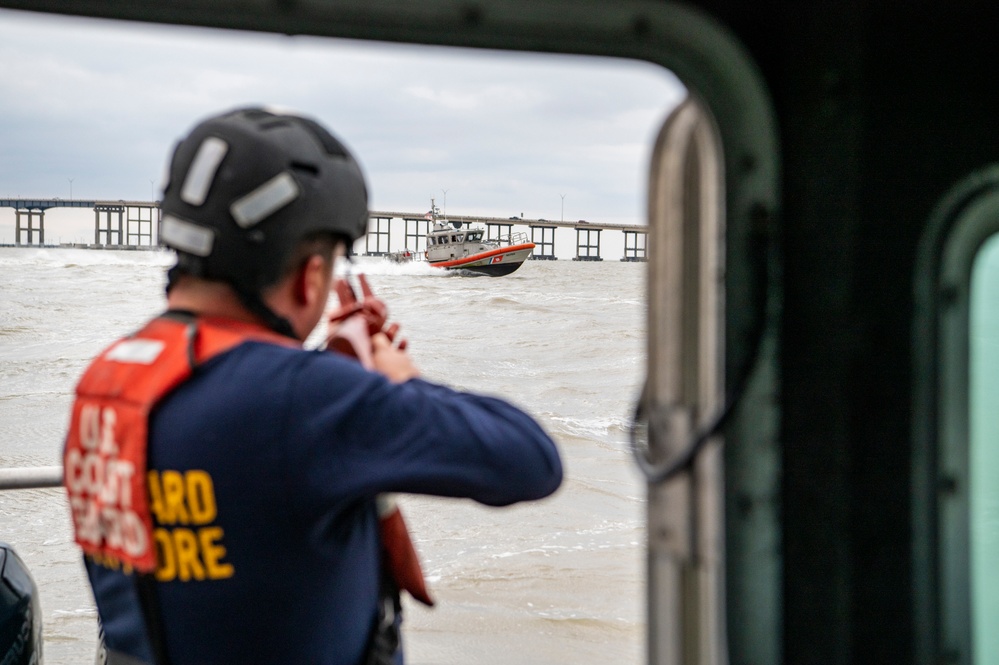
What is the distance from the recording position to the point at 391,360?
4.73 feet

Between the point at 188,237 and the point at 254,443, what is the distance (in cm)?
30

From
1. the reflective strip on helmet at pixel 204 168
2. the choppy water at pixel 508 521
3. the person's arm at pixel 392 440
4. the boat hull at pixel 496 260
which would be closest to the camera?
the person's arm at pixel 392 440

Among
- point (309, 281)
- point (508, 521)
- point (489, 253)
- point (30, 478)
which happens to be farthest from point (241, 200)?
point (489, 253)

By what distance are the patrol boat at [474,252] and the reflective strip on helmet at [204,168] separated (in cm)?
4542

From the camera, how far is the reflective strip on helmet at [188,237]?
134cm

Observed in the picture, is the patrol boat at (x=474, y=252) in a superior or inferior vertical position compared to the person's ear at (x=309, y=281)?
superior

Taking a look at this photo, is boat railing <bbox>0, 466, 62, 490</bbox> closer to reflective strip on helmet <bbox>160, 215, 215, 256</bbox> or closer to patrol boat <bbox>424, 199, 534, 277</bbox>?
reflective strip on helmet <bbox>160, 215, 215, 256</bbox>

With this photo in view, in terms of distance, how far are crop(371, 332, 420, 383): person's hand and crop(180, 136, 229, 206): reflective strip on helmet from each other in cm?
32

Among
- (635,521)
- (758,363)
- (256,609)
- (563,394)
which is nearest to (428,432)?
(256,609)

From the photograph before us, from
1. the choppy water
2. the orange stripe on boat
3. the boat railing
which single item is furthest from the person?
the orange stripe on boat

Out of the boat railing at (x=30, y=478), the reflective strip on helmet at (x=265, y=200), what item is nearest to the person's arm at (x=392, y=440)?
the reflective strip on helmet at (x=265, y=200)

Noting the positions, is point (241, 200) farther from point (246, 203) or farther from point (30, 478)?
point (30, 478)

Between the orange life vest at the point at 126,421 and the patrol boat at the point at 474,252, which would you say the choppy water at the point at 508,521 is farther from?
the patrol boat at the point at 474,252

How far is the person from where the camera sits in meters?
1.24
